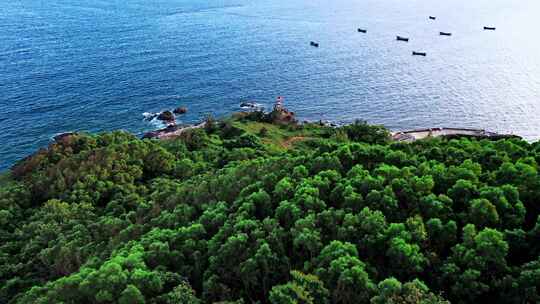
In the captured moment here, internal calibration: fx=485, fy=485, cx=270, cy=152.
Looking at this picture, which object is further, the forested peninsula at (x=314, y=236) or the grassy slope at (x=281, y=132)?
the grassy slope at (x=281, y=132)

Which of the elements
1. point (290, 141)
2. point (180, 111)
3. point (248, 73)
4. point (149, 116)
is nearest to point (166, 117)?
point (149, 116)

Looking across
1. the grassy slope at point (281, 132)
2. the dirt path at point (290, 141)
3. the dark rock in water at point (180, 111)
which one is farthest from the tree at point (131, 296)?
the dark rock in water at point (180, 111)

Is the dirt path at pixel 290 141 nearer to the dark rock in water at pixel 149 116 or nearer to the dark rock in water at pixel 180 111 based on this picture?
the dark rock in water at pixel 180 111

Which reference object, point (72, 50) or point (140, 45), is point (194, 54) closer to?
point (140, 45)

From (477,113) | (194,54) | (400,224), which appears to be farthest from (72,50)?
(400,224)

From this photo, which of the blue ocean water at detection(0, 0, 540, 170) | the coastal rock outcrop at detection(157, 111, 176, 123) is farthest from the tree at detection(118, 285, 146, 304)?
the coastal rock outcrop at detection(157, 111, 176, 123)

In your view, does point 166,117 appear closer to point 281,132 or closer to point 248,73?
point 281,132
